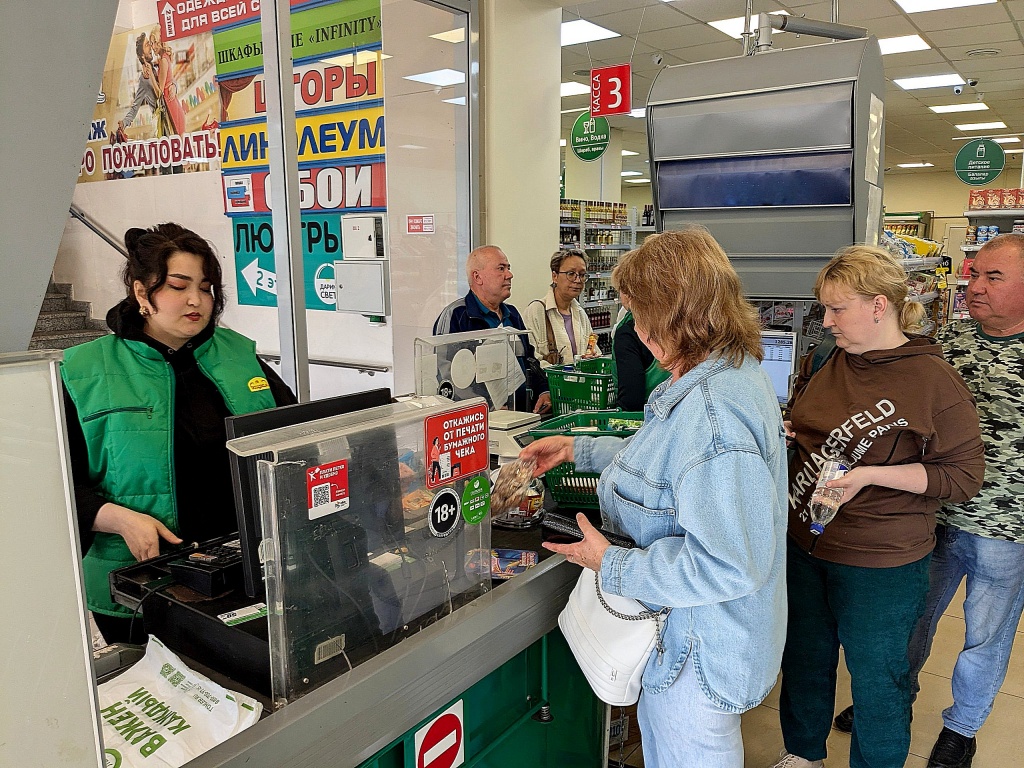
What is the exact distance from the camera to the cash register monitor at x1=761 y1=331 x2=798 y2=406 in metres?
3.85

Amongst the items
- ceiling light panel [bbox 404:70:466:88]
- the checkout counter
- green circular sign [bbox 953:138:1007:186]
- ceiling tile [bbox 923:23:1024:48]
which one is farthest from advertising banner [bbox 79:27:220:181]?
green circular sign [bbox 953:138:1007:186]

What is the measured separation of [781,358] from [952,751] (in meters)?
1.87

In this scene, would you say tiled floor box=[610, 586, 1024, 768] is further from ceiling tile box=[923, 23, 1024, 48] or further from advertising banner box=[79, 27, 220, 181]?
ceiling tile box=[923, 23, 1024, 48]

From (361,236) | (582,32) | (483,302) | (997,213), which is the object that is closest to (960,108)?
(997,213)

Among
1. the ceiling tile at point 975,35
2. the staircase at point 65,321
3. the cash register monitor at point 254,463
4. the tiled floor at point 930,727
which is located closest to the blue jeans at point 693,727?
the cash register monitor at point 254,463

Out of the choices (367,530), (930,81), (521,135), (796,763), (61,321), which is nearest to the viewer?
(367,530)

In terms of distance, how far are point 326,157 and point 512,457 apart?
3365 mm

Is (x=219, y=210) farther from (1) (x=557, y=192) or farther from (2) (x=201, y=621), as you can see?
(2) (x=201, y=621)

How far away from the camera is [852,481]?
6.87ft

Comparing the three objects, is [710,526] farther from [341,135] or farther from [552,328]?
[341,135]

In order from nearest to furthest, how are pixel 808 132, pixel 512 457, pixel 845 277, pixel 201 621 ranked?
pixel 201 621 → pixel 845 277 → pixel 512 457 → pixel 808 132

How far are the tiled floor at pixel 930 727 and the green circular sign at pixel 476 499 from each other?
1.61m

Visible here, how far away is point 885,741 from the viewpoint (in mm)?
2240

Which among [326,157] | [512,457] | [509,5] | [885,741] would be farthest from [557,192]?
[885,741]
